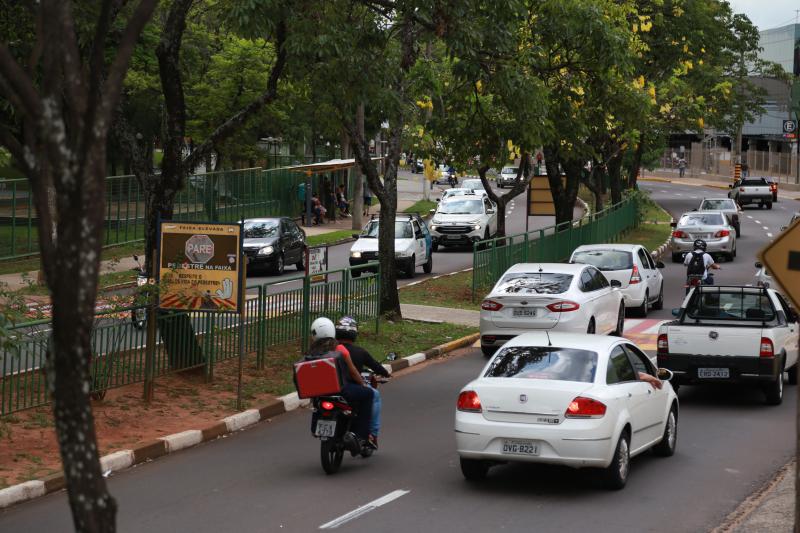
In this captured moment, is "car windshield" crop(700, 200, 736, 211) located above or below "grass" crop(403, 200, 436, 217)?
above

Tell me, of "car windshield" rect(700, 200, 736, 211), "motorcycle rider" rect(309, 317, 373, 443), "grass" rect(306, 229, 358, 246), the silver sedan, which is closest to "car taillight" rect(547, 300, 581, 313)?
"motorcycle rider" rect(309, 317, 373, 443)

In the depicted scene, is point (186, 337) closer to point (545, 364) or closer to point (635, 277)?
point (545, 364)

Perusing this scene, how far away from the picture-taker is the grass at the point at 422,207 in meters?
61.3

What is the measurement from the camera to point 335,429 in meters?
11.5

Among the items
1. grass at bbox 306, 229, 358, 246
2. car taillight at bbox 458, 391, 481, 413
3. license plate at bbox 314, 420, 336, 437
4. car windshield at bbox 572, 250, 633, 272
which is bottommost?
grass at bbox 306, 229, 358, 246

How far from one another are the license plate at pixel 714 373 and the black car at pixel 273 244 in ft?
63.2

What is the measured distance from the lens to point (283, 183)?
51.3 metres

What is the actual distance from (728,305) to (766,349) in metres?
1.21

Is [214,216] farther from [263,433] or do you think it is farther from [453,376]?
[263,433]

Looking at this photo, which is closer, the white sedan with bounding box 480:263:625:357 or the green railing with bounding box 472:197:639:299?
the white sedan with bounding box 480:263:625:357

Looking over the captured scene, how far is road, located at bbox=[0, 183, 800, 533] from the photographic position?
10.0 meters

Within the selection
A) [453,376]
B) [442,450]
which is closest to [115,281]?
[453,376]

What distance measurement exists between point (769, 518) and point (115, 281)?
22.1 meters

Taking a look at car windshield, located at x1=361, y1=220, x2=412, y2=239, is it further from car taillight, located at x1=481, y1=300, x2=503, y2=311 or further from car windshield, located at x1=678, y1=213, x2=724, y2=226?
car taillight, located at x1=481, y1=300, x2=503, y2=311
